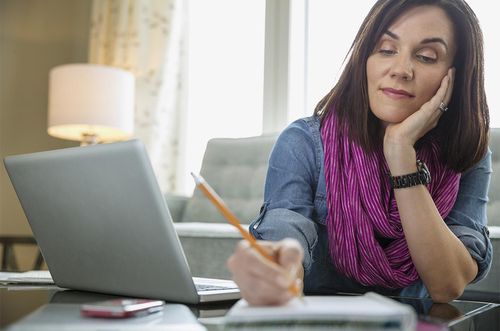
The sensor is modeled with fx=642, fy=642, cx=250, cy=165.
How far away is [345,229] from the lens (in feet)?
3.70

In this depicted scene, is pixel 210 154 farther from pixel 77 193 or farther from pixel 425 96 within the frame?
pixel 77 193

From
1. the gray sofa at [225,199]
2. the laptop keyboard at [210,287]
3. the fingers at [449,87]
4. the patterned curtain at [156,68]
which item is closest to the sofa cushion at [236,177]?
the gray sofa at [225,199]

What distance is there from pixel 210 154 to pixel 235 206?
323 mm

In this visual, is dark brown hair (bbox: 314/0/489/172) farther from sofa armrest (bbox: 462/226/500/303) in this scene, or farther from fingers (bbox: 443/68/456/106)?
sofa armrest (bbox: 462/226/500/303)

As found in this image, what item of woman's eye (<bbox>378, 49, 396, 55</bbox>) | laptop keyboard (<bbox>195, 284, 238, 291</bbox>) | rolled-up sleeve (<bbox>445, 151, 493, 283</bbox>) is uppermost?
woman's eye (<bbox>378, 49, 396, 55</bbox>)

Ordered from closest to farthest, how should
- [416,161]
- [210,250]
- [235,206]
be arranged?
[416,161] → [210,250] → [235,206]

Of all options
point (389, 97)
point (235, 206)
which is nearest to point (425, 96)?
point (389, 97)

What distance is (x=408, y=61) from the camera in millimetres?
1089

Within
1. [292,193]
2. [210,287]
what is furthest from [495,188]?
[210,287]

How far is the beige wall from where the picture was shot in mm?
4047

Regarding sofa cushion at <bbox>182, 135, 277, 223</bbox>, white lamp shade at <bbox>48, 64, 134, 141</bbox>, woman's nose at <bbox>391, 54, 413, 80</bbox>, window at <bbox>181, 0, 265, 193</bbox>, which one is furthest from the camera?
window at <bbox>181, 0, 265, 193</bbox>

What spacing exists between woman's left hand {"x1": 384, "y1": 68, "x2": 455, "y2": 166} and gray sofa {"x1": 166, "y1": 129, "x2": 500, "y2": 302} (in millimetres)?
1084

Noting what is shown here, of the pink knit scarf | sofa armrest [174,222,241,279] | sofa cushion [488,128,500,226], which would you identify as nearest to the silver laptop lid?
the pink knit scarf

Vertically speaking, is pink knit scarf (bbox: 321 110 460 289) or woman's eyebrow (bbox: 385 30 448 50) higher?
woman's eyebrow (bbox: 385 30 448 50)
